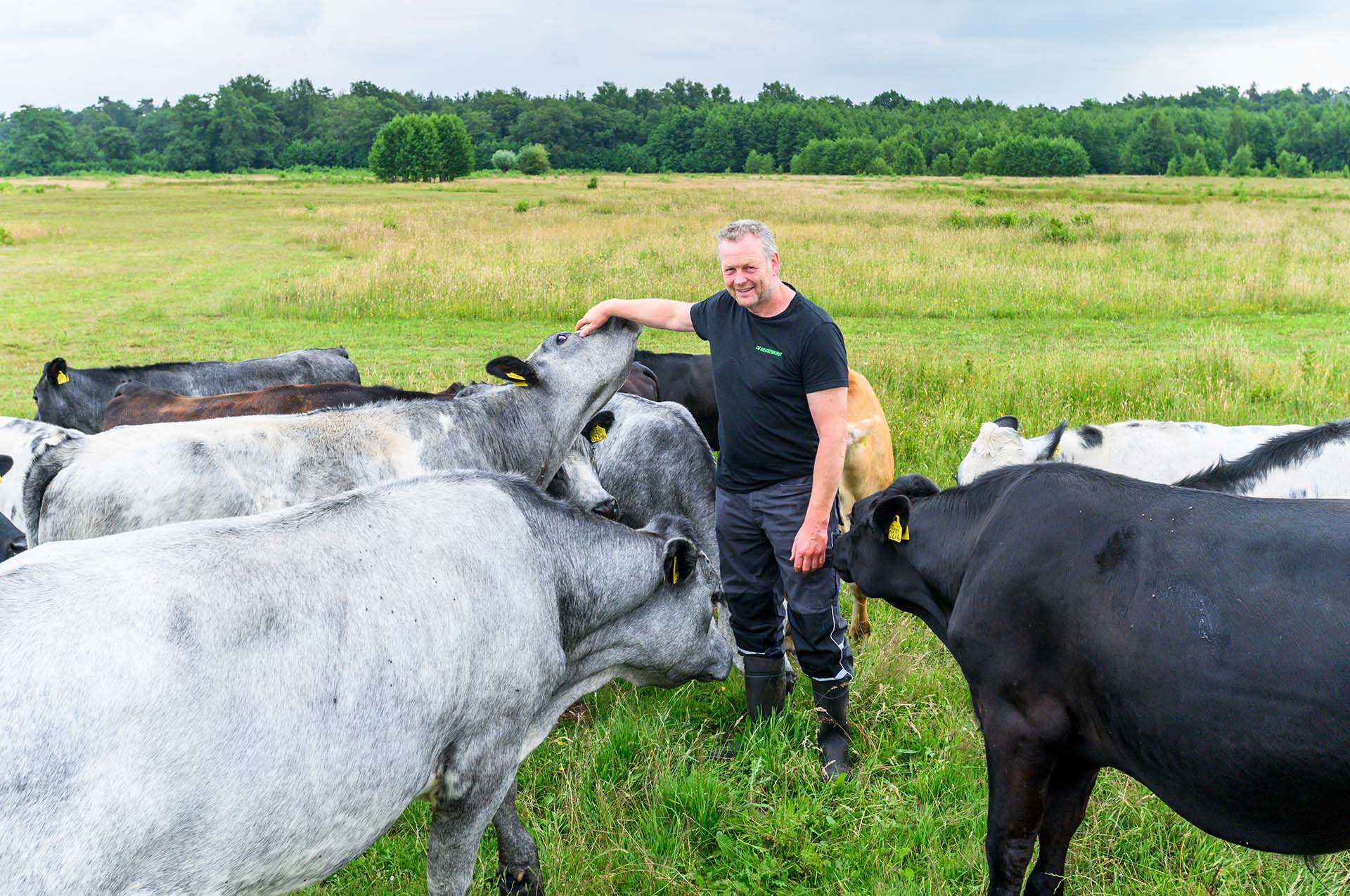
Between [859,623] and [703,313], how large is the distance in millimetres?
2800

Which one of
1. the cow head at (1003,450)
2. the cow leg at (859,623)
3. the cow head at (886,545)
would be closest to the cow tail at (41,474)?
the cow head at (886,545)

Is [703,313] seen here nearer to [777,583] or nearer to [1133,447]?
[777,583]

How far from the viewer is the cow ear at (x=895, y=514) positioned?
4535mm

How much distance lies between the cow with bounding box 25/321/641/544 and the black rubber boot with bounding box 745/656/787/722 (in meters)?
1.77

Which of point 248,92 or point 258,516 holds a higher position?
point 248,92

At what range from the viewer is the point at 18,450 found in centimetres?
729

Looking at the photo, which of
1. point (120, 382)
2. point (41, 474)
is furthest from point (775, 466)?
point (120, 382)

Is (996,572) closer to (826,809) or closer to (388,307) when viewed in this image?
(826,809)

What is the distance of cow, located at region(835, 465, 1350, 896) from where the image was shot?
3.15 m

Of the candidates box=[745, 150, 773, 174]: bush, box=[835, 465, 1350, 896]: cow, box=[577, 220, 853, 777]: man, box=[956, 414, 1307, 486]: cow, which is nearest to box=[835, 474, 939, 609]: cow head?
box=[577, 220, 853, 777]: man

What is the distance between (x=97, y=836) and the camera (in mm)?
2707

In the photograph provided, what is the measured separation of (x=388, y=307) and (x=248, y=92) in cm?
13794

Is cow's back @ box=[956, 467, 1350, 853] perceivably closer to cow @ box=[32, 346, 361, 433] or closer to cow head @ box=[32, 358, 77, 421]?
cow @ box=[32, 346, 361, 433]

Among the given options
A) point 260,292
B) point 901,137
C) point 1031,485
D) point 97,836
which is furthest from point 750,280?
point 901,137
